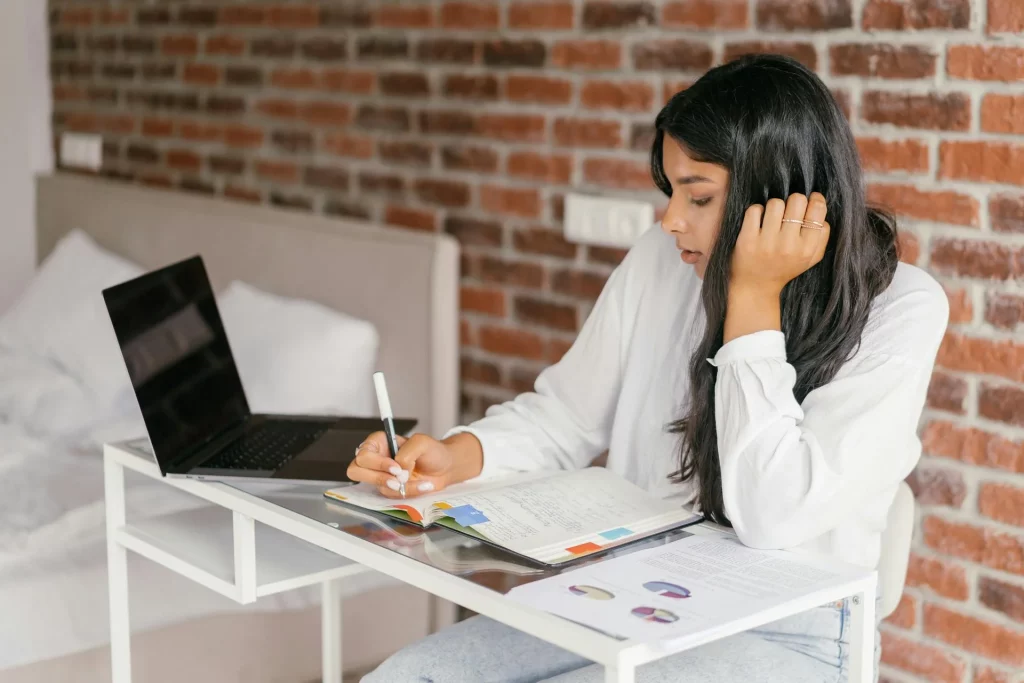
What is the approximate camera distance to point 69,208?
3.83 m

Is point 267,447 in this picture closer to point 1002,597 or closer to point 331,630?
point 331,630

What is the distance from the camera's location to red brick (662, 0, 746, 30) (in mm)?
2131

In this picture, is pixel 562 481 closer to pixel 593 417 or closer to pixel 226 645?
pixel 593 417

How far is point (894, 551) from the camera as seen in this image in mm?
1700

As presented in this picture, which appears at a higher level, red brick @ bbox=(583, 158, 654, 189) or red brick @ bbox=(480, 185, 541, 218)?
red brick @ bbox=(583, 158, 654, 189)

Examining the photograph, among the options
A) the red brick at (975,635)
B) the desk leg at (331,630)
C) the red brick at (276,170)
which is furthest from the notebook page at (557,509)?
the red brick at (276,170)

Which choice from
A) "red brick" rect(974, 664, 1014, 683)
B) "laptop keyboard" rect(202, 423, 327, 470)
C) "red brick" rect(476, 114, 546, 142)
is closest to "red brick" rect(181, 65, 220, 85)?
"red brick" rect(476, 114, 546, 142)

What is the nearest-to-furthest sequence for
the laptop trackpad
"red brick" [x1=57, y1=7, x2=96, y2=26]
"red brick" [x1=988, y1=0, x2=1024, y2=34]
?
1. the laptop trackpad
2. "red brick" [x1=988, y1=0, x2=1024, y2=34]
3. "red brick" [x1=57, y1=7, x2=96, y2=26]

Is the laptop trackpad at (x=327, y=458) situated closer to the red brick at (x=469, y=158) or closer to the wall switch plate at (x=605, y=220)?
the wall switch plate at (x=605, y=220)

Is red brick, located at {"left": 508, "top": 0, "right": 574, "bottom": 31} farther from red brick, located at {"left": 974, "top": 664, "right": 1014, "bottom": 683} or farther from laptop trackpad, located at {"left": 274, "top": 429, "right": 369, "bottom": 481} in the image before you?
red brick, located at {"left": 974, "top": 664, "right": 1014, "bottom": 683}

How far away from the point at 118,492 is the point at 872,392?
3.58 feet

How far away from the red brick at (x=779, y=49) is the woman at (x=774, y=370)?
18.1 inches

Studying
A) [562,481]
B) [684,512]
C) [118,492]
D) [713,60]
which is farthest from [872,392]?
[118,492]

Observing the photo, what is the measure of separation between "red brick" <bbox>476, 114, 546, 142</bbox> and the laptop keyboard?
0.88 meters
